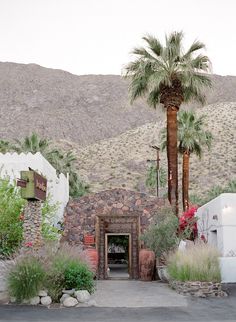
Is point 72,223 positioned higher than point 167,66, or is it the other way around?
point 167,66

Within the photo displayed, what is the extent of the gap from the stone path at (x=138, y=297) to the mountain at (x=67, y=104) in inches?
3183

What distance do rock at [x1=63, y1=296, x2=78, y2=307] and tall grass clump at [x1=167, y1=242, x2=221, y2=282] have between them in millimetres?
4229

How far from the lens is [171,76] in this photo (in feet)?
81.4

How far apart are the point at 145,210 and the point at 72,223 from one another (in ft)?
11.4

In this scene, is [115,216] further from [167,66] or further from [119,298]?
[119,298]

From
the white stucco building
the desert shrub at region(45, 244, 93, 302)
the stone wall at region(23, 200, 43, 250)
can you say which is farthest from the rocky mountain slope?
the desert shrub at region(45, 244, 93, 302)

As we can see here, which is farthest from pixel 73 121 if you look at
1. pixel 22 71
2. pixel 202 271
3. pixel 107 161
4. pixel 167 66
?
pixel 202 271

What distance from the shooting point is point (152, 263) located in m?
22.4

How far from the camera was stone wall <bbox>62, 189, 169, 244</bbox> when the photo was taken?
967 inches

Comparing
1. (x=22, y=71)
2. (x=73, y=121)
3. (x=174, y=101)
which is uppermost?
(x=22, y=71)

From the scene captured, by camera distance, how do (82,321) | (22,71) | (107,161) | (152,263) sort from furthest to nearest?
1. (22,71)
2. (107,161)
3. (152,263)
4. (82,321)

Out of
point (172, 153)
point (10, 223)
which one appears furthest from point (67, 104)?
point (10, 223)

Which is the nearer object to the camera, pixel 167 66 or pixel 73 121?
pixel 167 66

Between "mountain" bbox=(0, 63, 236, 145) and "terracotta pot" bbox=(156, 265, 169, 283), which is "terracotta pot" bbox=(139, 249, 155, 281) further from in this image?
"mountain" bbox=(0, 63, 236, 145)
